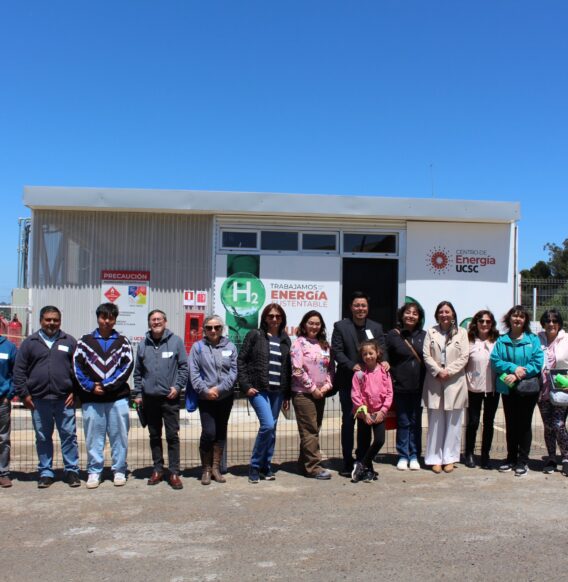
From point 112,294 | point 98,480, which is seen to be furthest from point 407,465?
point 112,294

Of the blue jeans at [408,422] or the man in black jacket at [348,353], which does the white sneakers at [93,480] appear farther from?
the blue jeans at [408,422]

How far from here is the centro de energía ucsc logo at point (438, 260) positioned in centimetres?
1113

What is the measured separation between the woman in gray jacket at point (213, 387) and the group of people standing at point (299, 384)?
12 millimetres

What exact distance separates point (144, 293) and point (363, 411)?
5.76 meters

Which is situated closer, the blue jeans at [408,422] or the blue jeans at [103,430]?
the blue jeans at [103,430]

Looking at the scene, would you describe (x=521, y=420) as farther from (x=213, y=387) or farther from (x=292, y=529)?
(x=213, y=387)

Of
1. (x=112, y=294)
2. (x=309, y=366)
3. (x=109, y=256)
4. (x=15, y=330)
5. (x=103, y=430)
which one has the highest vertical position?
(x=109, y=256)

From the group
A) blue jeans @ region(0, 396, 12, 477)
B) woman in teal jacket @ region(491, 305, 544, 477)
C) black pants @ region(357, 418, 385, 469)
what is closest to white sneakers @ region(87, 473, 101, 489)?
blue jeans @ region(0, 396, 12, 477)

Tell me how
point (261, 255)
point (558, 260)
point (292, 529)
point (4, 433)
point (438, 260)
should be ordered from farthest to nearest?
point (558, 260), point (438, 260), point (261, 255), point (4, 433), point (292, 529)

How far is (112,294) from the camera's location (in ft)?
35.6

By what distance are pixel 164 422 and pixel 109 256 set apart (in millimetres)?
5388

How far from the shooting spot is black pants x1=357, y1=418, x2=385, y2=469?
6.31 meters

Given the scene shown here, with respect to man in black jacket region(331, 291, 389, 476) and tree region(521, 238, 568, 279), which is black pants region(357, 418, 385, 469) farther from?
tree region(521, 238, 568, 279)

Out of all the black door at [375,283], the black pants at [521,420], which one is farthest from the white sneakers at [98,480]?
the black door at [375,283]
